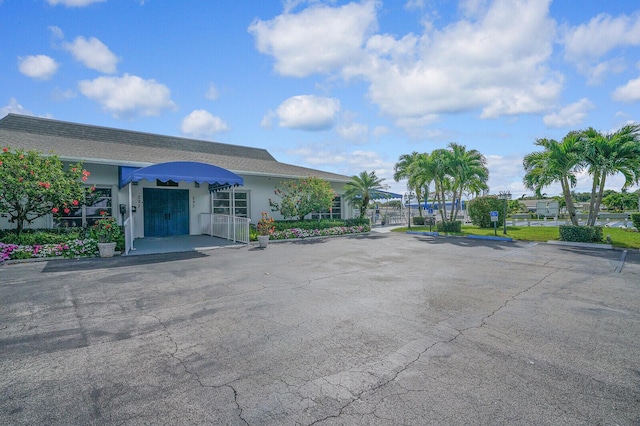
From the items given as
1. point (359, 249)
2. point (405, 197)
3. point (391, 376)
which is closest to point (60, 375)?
point (391, 376)

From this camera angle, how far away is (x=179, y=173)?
11578mm

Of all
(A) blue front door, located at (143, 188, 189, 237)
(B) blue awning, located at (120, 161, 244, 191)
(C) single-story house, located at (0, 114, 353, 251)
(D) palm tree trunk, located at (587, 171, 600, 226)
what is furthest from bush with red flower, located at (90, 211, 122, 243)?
(D) palm tree trunk, located at (587, 171, 600, 226)

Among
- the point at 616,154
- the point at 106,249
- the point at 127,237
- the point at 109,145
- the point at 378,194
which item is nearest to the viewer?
the point at 106,249

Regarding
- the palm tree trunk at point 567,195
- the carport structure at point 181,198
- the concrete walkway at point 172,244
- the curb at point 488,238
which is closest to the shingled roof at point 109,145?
the carport structure at point 181,198

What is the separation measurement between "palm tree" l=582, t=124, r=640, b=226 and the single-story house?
1212cm

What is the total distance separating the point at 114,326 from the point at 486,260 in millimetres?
9822

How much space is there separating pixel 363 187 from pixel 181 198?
10.6 metres

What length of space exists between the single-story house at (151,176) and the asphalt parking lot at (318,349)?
5.60 m

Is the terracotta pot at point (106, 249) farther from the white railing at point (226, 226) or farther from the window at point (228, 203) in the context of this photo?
the window at point (228, 203)

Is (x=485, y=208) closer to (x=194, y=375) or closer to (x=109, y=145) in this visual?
(x=194, y=375)

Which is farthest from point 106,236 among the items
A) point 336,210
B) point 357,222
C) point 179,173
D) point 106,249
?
point 336,210

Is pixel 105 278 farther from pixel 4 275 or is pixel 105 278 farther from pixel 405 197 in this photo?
pixel 405 197

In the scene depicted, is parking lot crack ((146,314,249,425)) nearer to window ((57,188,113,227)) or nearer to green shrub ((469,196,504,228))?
window ((57,188,113,227))

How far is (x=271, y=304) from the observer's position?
538cm
